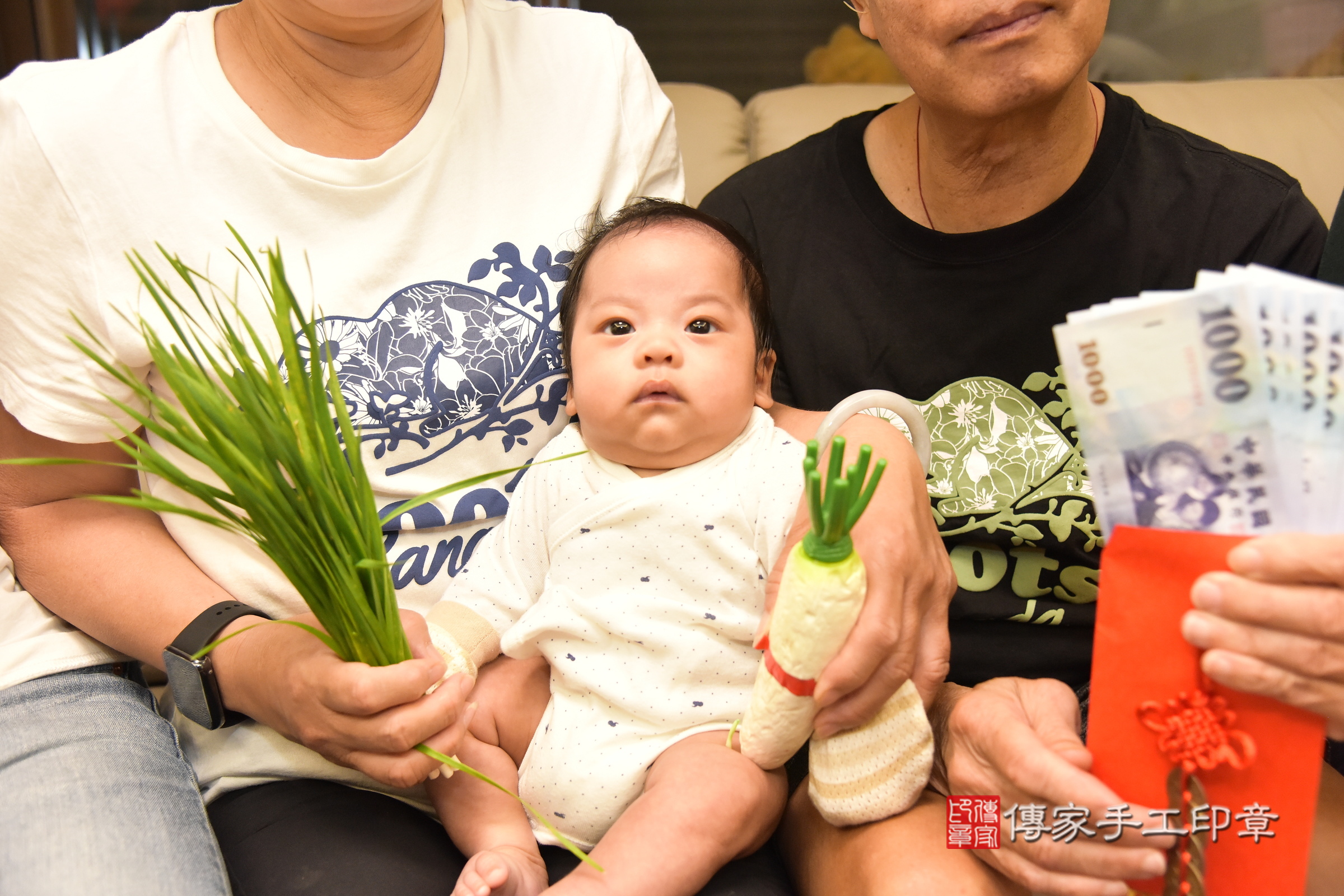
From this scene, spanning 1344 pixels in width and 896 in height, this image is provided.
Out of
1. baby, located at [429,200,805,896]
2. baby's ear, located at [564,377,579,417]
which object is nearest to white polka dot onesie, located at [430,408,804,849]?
baby, located at [429,200,805,896]

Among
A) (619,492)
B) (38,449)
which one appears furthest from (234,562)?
(619,492)

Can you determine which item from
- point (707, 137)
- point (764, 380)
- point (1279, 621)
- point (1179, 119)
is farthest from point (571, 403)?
point (1179, 119)

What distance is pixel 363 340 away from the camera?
114cm

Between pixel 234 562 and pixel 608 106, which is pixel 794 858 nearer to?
pixel 234 562

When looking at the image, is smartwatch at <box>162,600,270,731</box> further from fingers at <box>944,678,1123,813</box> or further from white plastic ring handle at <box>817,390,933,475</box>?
fingers at <box>944,678,1123,813</box>

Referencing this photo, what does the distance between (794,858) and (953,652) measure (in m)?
0.32

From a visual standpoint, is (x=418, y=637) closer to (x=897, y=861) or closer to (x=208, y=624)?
(x=208, y=624)

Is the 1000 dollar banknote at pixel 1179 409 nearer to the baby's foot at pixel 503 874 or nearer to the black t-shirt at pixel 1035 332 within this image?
the black t-shirt at pixel 1035 332

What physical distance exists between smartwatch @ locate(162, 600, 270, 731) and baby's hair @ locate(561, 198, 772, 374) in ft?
1.62

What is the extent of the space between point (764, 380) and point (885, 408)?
213 mm

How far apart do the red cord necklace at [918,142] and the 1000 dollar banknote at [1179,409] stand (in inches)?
22.3

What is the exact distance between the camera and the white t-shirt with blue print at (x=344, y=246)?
106 cm

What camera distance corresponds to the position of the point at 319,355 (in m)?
1.08

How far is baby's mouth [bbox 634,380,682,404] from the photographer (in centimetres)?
109
